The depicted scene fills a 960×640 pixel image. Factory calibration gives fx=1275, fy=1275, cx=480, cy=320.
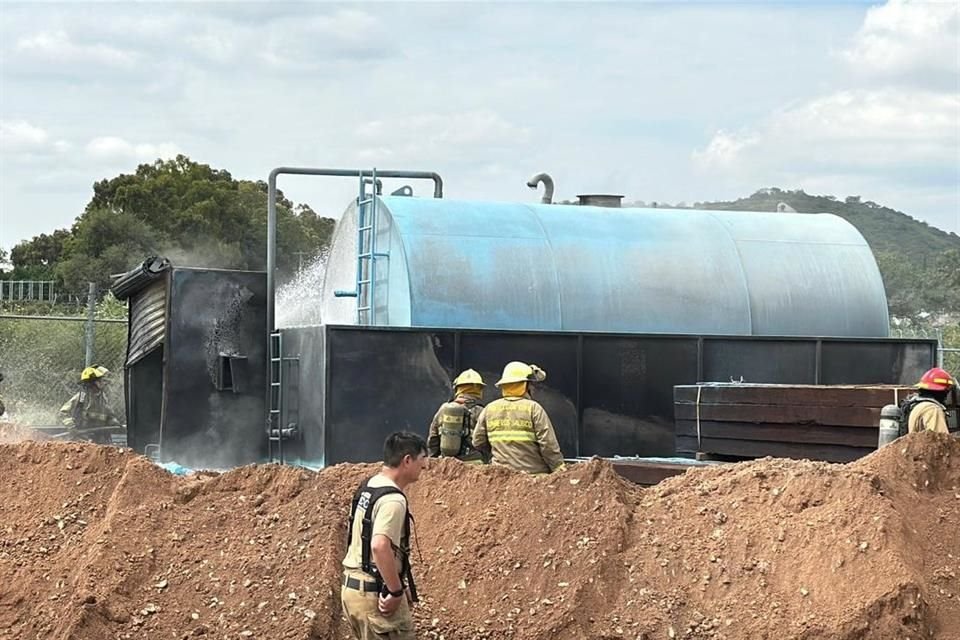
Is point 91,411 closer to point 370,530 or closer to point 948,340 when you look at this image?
point 370,530

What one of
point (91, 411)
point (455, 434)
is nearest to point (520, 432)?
point (455, 434)

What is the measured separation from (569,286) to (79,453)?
7.26 metres

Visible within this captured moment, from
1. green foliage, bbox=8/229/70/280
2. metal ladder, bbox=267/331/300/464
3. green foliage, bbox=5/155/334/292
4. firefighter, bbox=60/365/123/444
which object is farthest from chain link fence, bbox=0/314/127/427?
green foliage, bbox=8/229/70/280

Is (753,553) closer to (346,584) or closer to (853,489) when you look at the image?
(853,489)

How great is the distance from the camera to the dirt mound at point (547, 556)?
26.1ft

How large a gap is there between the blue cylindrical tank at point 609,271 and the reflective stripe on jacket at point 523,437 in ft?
16.2

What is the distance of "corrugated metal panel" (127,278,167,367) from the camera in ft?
52.2

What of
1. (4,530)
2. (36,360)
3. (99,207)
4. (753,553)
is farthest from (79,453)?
(99,207)

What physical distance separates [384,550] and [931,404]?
6.01 metres

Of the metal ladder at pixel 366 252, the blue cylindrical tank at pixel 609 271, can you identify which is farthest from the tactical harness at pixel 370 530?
the metal ladder at pixel 366 252

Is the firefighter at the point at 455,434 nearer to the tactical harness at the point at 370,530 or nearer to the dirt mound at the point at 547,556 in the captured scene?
the dirt mound at the point at 547,556

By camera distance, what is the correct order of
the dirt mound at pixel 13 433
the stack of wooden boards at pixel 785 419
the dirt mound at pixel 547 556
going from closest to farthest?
the dirt mound at pixel 547 556, the stack of wooden boards at pixel 785 419, the dirt mound at pixel 13 433

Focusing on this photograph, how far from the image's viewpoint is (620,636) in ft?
26.3

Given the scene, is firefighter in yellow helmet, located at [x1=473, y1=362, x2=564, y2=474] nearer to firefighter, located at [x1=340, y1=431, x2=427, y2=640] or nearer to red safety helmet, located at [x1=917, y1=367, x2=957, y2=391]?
red safety helmet, located at [x1=917, y1=367, x2=957, y2=391]
